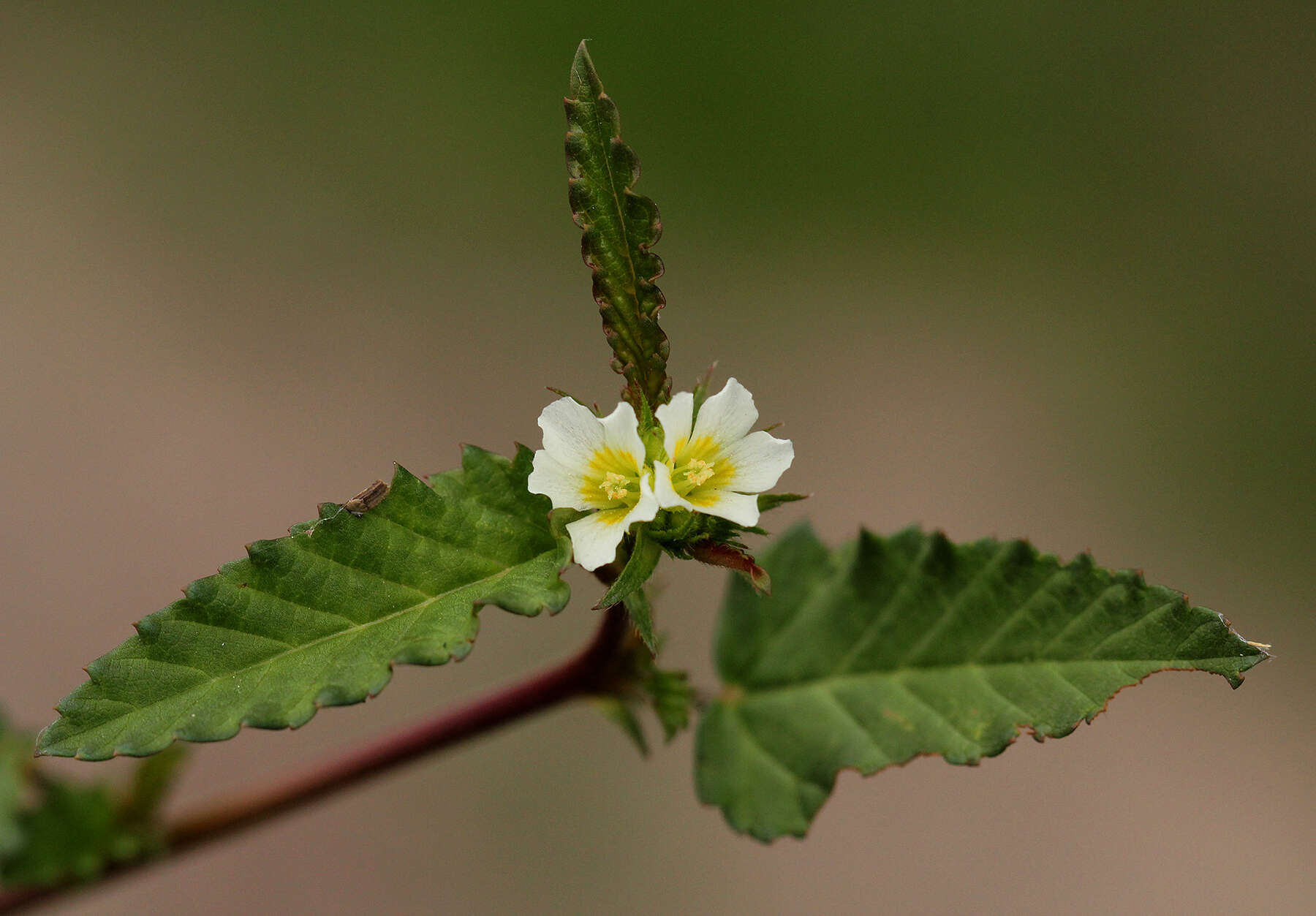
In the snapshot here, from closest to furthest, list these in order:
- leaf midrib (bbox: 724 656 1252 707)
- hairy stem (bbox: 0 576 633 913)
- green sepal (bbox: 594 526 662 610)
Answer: green sepal (bbox: 594 526 662 610)
leaf midrib (bbox: 724 656 1252 707)
hairy stem (bbox: 0 576 633 913)

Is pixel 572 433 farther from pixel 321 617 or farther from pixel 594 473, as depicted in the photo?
pixel 321 617

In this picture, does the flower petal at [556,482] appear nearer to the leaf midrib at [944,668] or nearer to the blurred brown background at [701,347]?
the leaf midrib at [944,668]

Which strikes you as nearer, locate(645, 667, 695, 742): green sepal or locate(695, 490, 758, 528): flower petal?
locate(695, 490, 758, 528): flower petal

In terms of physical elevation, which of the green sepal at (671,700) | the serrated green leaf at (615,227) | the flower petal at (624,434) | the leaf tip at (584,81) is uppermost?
the leaf tip at (584,81)

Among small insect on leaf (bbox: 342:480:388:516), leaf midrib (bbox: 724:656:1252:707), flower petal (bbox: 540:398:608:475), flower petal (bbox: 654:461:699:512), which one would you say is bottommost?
leaf midrib (bbox: 724:656:1252:707)

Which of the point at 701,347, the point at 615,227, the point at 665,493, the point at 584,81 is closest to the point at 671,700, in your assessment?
the point at 665,493

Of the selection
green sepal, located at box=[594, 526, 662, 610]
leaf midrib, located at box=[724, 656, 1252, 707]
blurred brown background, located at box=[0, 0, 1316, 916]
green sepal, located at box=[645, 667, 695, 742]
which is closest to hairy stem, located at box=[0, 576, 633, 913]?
green sepal, located at box=[645, 667, 695, 742]

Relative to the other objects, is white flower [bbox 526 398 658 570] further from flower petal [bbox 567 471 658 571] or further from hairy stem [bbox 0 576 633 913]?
hairy stem [bbox 0 576 633 913]

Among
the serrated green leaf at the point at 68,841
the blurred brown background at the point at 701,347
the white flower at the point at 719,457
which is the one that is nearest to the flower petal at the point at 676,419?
the white flower at the point at 719,457
